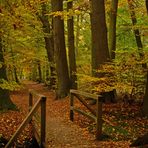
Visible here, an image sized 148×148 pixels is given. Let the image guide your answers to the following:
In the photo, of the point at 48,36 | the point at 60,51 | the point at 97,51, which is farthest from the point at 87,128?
the point at 48,36

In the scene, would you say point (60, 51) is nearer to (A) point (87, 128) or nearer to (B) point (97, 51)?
(B) point (97, 51)

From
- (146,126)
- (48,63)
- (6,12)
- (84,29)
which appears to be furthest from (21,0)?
(84,29)

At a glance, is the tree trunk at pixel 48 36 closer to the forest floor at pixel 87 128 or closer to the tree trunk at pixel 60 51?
the tree trunk at pixel 60 51

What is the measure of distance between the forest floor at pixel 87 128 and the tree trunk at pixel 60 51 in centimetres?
585

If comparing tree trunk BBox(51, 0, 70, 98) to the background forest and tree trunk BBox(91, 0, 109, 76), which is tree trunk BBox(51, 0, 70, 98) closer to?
the background forest

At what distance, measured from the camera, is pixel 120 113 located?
14.6m

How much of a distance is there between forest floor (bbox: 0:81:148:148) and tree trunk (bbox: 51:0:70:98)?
230 inches

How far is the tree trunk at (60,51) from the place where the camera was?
71.9 ft

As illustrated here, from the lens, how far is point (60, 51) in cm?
2219

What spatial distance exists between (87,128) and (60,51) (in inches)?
444

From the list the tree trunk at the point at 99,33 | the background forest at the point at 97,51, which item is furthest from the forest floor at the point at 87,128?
the tree trunk at the point at 99,33

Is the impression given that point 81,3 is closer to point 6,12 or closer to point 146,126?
point 6,12

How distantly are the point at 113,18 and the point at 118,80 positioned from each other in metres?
7.52

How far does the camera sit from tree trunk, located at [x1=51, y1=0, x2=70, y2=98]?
21.9 meters
